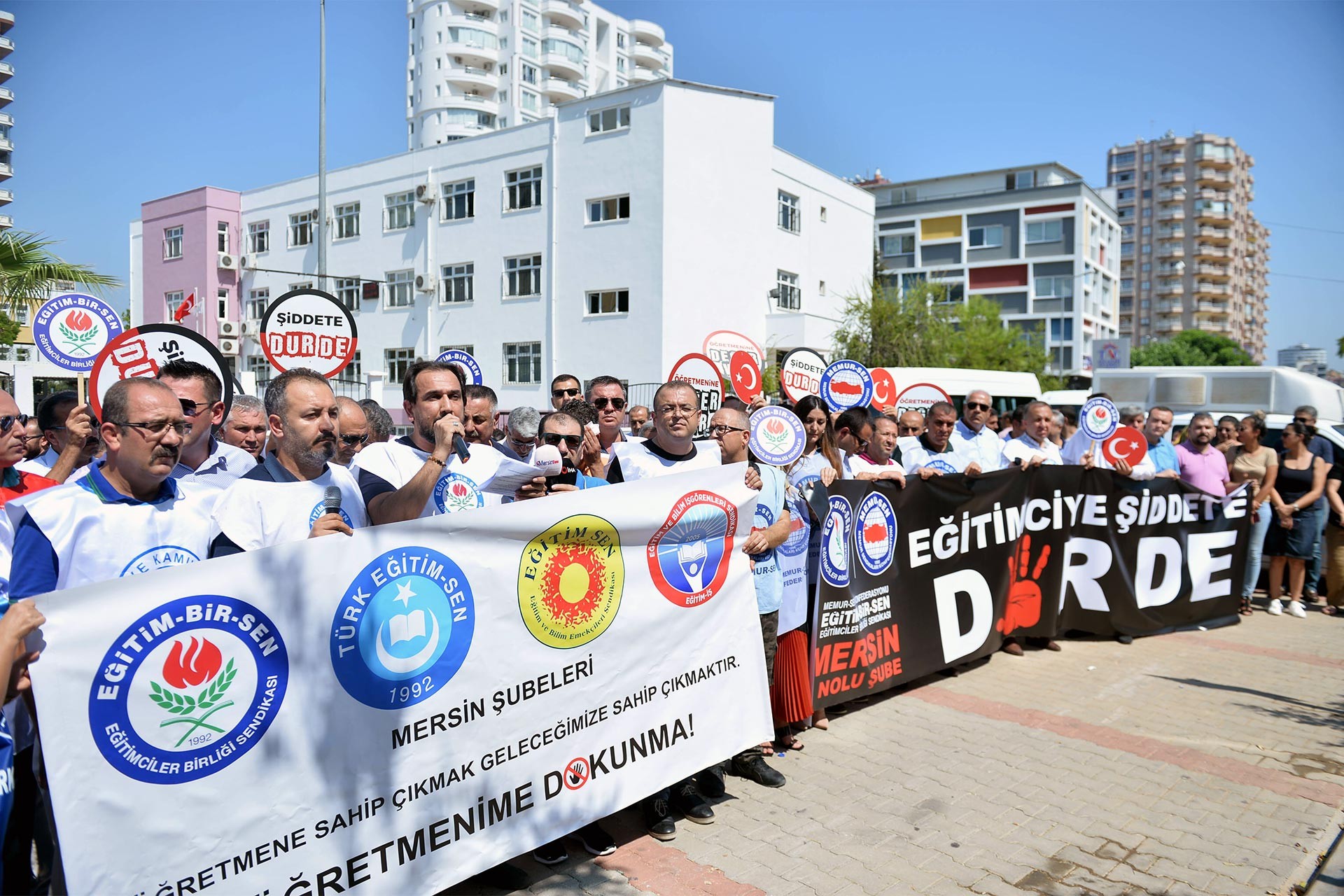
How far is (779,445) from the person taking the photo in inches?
200

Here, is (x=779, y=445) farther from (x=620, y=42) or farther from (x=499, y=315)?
(x=620, y=42)

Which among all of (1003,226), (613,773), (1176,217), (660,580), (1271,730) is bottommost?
(1271,730)

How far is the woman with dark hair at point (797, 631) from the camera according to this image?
524 cm

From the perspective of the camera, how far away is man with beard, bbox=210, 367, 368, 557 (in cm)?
316

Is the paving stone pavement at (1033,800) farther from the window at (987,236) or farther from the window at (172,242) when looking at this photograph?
the window at (987,236)

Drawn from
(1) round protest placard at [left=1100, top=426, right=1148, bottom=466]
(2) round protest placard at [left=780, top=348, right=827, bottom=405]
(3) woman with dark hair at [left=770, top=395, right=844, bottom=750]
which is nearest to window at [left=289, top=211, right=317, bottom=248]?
(2) round protest placard at [left=780, top=348, right=827, bottom=405]

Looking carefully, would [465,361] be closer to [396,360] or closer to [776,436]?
[776,436]

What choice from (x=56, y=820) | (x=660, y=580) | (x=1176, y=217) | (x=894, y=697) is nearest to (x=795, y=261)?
(x=894, y=697)

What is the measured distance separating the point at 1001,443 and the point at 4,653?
7810 millimetres

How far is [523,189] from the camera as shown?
30.5 m

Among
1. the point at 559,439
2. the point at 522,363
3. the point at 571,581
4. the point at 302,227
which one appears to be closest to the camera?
the point at 571,581

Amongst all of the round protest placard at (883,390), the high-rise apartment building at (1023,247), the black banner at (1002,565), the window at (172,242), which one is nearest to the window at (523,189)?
the window at (172,242)

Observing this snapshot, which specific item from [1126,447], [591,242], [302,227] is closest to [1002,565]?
[1126,447]

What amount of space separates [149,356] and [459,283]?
28718mm
